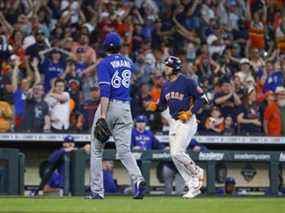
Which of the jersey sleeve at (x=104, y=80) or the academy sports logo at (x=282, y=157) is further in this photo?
the academy sports logo at (x=282, y=157)

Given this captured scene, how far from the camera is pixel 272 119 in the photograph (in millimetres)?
19672

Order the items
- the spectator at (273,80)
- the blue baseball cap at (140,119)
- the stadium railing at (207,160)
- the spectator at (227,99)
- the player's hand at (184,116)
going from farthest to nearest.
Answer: the spectator at (273,80) → the spectator at (227,99) → the blue baseball cap at (140,119) → the stadium railing at (207,160) → the player's hand at (184,116)

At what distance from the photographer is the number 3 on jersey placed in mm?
12414

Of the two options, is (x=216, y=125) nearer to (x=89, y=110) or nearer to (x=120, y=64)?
(x=89, y=110)

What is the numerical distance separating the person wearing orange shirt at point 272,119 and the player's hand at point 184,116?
5.97 m

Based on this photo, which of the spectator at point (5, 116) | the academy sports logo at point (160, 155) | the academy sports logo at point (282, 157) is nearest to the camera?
the academy sports logo at point (160, 155)

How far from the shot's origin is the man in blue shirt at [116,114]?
12.4 metres

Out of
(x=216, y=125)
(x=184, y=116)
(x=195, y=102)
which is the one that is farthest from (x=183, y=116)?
(x=216, y=125)

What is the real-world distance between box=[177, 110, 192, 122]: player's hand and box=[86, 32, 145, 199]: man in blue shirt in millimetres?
1445

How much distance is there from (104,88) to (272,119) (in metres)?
8.13

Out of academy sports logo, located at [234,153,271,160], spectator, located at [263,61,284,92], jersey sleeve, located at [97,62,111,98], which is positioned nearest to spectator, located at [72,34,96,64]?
spectator, located at [263,61,284,92]

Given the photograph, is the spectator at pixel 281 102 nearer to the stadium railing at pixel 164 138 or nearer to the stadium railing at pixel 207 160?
the stadium railing at pixel 164 138

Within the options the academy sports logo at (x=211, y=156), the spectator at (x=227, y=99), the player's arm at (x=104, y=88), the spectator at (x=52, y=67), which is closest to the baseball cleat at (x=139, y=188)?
the player's arm at (x=104, y=88)

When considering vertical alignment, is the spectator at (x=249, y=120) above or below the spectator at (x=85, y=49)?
below
